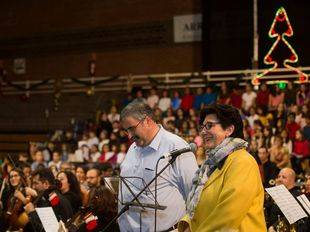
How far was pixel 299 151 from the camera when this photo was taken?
40.0 feet

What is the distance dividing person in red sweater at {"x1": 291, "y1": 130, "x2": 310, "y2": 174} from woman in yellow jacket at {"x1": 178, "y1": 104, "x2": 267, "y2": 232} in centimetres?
866

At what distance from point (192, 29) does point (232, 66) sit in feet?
6.24

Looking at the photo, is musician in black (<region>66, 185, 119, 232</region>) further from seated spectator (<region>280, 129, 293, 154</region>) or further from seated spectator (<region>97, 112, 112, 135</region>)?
seated spectator (<region>97, 112, 112, 135</region>)

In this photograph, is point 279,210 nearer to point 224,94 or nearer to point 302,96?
point 302,96

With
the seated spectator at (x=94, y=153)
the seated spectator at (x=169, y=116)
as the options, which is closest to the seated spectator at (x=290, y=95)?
the seated spectator at (x=169, y=116)

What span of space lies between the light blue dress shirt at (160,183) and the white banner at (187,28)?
1574cm

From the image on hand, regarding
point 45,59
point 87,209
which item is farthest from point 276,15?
point 87,209

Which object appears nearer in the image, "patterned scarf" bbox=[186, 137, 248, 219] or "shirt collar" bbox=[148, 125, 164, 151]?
"patterned scarf" bbox=[186, 137, 248, 219]

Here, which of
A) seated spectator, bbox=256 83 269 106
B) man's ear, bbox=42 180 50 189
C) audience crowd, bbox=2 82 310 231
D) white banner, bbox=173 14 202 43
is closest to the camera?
man's ear, bbox=42 180 50 189

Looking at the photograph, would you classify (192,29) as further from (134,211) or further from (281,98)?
(134,211)

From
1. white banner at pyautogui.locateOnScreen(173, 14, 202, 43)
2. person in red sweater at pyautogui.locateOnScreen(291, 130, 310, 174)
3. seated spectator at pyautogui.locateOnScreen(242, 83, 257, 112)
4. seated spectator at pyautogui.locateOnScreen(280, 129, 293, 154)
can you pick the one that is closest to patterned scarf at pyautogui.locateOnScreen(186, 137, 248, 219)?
person in red sweater at pyautogui.locateOnScreen(291, 130, 310, 174)

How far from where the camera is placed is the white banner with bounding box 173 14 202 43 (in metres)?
20.0

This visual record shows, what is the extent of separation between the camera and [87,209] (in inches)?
254

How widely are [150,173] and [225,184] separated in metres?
1.10
